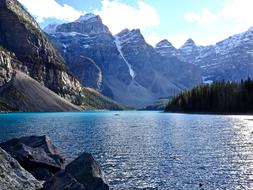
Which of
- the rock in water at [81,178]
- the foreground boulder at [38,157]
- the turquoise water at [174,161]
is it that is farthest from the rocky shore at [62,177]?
the foreground boulder at [38,157]

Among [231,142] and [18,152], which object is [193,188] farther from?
[231,142]

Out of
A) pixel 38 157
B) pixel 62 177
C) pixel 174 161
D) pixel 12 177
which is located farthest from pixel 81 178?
pixel 174 161

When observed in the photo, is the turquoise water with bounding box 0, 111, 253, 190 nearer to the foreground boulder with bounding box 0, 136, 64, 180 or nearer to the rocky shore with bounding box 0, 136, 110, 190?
the foreground boulder with bounding box 0, 136, 64, 180

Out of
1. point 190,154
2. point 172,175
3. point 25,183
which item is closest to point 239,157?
point 190,154

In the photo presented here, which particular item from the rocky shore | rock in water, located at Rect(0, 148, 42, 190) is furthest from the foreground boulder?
rock in water, located at Rect(0, 148, 42, 190)

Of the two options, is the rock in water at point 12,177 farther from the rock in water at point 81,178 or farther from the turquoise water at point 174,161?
the turquoise water at point 174,161

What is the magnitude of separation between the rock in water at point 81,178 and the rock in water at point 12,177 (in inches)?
66.8

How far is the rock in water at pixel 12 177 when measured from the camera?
3188cm

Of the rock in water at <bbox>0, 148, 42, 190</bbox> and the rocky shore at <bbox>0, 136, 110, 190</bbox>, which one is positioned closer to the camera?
the rock in water at <bbox>0, 148, 42, 190</bbox>

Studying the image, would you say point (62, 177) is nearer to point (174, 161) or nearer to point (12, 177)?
point (12, 177)

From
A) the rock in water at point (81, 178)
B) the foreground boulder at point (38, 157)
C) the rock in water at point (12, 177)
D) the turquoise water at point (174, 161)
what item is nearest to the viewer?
the rock in water at point (12, 177)

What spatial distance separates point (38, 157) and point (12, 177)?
16.7m

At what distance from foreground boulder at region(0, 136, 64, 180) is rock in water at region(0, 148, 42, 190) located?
37.0 feet

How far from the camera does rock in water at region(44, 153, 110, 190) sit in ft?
105
